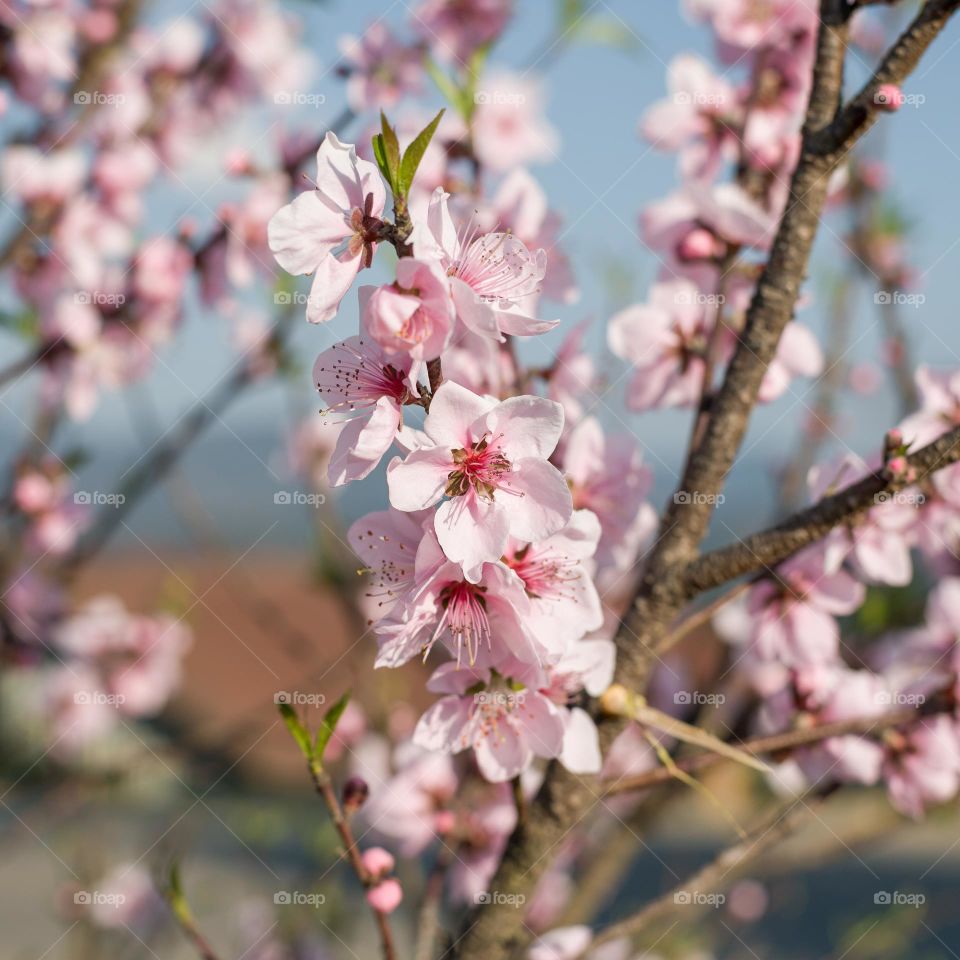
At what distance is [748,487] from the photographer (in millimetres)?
3090

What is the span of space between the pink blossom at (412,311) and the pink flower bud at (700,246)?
2.28ft

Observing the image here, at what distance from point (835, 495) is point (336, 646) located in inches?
293

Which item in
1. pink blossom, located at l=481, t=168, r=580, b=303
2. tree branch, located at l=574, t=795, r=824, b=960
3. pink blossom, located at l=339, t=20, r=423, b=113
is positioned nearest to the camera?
tree branch, located at l=574, t=795, r=824, b=960

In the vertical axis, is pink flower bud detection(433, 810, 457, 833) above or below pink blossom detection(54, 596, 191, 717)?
above

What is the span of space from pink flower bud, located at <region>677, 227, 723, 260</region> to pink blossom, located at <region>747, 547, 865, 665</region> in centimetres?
43

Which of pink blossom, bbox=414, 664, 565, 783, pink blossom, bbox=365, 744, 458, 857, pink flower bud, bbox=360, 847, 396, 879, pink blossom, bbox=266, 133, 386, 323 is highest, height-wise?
pink blossom, bbox=266, 133, 386, 323

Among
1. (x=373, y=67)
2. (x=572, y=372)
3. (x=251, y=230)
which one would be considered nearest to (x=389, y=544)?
(x=572, y=372)

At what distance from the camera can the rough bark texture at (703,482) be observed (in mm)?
960

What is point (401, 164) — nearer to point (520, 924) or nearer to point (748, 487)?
point (520, 924)

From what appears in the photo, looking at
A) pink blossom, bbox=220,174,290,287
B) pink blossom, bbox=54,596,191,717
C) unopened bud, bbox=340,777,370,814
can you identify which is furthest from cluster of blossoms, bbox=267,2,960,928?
pink blossom, bbox=54,596,191,717

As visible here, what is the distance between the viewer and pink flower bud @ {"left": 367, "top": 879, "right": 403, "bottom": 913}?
97 cm

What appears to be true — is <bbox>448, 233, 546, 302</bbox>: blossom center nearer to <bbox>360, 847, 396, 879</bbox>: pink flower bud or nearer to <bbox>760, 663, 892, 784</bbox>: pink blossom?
<bbox>360, 847, 396, 879</bbox>: pink flower bud

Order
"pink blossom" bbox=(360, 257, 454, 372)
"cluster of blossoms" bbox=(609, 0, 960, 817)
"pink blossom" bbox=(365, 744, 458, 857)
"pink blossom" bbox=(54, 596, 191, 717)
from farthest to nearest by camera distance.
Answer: "pink blossom" bbox=(54, 596, 191, 717)
"pink blossom" bbox=(365, 744, 458, 857)
"cluster of blossoms" bbox=(609, 0, 960, 817)
"pink blossom" bbox=(360, 257, 454, 372)

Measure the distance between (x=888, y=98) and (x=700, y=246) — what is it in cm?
42
